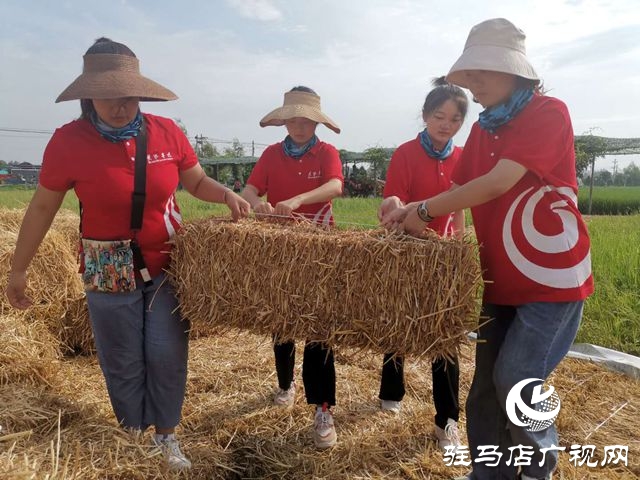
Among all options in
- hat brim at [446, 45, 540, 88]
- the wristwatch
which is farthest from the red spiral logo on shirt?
hat brim at [446, 45, 540, 88]

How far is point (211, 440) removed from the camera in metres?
2.80

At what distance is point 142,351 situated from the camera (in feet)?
7.91

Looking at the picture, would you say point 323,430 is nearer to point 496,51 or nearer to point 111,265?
point 111,265

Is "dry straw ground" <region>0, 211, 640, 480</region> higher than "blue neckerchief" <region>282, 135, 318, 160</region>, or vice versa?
"blue neckerchief" <region>282, 135, 318, 160</region>

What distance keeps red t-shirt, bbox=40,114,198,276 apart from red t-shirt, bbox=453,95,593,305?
147 centimetres

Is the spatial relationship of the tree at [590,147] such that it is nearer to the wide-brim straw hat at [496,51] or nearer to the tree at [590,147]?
the tree at [590,147]

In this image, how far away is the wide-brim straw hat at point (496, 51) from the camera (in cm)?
189

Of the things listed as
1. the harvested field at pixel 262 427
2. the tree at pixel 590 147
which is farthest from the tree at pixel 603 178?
the harvested field at pixel 262 427

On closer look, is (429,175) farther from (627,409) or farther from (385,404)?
(627,409)

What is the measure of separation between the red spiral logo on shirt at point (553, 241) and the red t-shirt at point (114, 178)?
5.11 ft

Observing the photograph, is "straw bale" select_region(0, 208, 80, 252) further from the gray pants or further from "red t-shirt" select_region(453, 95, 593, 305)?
"red t-shirt" select_region(453, 95, 593, 305)

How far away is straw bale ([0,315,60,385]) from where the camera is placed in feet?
9.80

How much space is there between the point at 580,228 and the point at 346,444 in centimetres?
167

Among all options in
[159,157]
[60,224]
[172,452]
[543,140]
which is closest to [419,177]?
[543,140]
